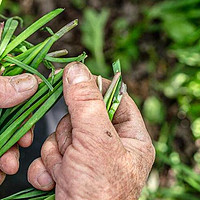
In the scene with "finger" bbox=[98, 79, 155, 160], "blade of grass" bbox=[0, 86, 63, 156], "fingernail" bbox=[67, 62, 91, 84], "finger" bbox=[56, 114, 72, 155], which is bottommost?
"finger" bbox=[98, 79, 155, 160]

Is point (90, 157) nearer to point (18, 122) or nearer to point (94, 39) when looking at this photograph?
point (18, 122)

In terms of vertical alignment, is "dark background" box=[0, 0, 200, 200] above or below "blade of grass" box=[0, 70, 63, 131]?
below

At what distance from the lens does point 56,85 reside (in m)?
0.84

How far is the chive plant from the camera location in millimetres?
813

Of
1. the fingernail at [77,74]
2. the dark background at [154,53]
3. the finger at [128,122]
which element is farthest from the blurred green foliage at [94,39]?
the fingernail at [77,74]

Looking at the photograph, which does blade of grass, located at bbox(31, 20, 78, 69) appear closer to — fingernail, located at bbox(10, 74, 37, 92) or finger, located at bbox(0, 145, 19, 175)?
fingernail, located at bbox(10, 74, 37, 92)

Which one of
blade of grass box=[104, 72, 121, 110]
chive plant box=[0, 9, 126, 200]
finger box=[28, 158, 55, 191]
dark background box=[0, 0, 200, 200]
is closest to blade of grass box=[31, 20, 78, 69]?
chive plant box=[0, 9, 126, 200]

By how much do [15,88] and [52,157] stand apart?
18 cm

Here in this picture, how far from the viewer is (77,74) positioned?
0.82 m

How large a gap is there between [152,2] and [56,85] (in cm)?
149

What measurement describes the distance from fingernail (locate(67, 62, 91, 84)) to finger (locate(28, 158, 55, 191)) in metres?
0.23

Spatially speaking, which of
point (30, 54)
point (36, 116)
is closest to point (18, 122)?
point (36, 116)

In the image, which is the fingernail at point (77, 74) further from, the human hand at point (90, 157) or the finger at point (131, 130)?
the finger at point (131, 130)

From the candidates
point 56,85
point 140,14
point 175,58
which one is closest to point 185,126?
point 175,58
